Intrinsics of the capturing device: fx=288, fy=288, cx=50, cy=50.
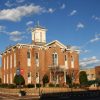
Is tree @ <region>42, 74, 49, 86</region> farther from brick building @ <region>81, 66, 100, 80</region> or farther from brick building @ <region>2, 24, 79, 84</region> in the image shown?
brick building @ <region>81, 66, 100, 80</region>

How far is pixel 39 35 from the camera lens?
7062cm

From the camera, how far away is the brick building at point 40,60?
63.7 meters

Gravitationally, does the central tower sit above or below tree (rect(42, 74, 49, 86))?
above

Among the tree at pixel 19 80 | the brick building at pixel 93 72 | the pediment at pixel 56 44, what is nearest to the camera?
the tree at pixel 19 80

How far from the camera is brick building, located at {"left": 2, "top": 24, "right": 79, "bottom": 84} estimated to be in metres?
63.7

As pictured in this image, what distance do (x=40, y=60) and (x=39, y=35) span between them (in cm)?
745

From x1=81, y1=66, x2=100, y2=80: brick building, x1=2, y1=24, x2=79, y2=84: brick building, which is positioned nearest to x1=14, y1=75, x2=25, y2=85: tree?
x1=2, y1=24, x2=79, y2=84: brick building

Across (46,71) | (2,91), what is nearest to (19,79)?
(2,91)

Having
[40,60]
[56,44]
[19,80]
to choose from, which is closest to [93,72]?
[56,44]

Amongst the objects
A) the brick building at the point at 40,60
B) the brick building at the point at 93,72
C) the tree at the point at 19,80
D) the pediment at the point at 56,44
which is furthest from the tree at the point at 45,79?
the brick building at the point at 93,72

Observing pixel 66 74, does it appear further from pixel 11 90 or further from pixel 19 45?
pixel 11 90

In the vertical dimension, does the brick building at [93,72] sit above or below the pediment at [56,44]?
below

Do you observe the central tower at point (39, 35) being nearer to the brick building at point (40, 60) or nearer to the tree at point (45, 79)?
the brick building at point (40, 60)

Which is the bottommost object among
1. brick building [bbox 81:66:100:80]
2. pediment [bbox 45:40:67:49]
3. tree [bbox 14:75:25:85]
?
tree [bbox 14:75:25:85]
